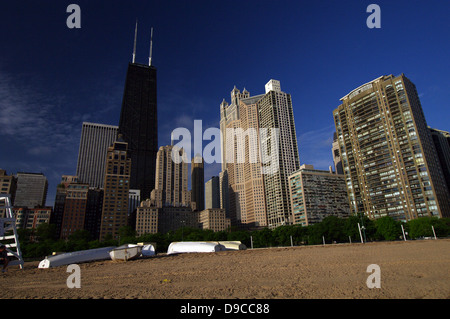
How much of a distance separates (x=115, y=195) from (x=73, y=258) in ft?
525

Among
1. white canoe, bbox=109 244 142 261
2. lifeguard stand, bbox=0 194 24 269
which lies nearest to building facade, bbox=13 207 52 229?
white canoe, bbox=109 244 142 261

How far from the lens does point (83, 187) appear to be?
586 feet

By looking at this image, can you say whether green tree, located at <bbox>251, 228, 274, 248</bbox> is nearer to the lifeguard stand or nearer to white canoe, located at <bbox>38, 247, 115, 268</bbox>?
white canoe, located at <bbox>38, 247, 115, 268</bbox>

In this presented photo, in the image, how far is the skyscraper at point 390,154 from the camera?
12106 centimetres

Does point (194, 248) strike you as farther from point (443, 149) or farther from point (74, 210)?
point (443, 149)

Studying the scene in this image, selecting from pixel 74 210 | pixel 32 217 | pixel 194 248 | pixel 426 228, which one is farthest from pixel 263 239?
pixel 32 217

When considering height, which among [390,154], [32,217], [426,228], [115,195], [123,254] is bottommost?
[123,254]

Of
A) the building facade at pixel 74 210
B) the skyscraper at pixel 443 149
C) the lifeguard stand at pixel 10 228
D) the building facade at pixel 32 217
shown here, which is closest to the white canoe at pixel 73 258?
the lifeguard stand at pixel 10 228

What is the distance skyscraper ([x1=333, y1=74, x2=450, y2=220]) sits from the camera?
121 meters

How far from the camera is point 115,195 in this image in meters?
176

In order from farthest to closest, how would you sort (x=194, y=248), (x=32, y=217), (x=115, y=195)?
1. (x=115, y=195)
2. (x=32, y=217)
3. (x=194, y=248)

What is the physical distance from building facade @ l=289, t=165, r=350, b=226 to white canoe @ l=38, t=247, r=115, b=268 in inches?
6001
